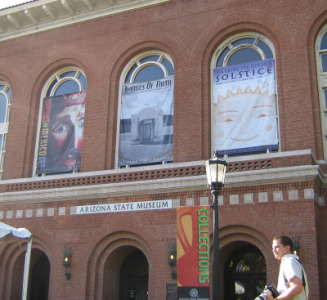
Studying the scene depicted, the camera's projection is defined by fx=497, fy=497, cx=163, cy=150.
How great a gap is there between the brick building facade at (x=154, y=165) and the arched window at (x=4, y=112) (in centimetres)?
12

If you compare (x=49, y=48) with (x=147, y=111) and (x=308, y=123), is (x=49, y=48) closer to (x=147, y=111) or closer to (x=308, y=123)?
(x=147, y=111)

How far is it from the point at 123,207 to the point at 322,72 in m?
8.17

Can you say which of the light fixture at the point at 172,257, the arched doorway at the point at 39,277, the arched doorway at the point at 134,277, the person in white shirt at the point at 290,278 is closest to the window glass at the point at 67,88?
the arched doorway at the point at 39,277

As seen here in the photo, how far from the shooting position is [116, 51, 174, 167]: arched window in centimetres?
1800

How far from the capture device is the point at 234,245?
16016 mm

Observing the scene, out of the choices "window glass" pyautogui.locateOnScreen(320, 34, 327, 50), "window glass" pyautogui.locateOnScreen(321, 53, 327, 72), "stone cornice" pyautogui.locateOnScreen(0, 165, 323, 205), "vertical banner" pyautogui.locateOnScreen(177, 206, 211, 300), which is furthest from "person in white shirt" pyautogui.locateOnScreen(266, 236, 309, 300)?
"window glass" pyautogui.locateOnScreen(320, 34, 327, 50)

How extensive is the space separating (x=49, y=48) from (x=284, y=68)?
1000 cm

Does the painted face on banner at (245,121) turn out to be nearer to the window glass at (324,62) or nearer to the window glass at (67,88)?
the window glass at (324,62)

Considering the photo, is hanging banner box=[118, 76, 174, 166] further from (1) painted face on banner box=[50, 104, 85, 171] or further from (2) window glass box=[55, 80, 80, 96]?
(2) window glass box=[55, 80, 80, 96]

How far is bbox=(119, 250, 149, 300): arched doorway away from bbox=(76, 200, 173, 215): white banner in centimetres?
203

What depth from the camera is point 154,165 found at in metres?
17.2

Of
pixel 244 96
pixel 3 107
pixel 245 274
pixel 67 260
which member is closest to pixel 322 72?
pixel 244 96

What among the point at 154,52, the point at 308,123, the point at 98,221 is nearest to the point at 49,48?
the point at 154,52

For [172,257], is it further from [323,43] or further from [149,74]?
[323,43]
